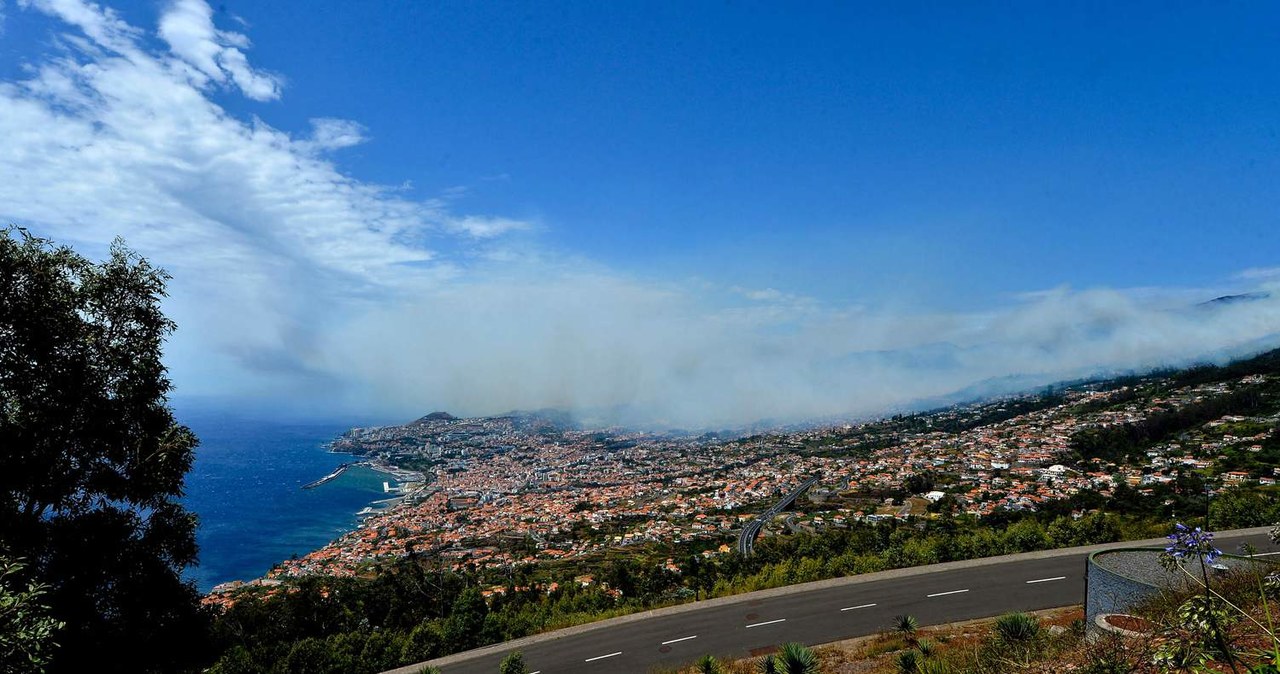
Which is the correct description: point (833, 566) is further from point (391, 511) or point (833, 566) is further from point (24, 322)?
point (391, 511)

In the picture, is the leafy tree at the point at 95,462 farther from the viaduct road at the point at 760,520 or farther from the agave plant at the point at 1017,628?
the viaduct road at the point at 760,520

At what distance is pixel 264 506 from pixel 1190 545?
4157 inches

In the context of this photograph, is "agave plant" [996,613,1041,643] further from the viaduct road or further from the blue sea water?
the blue sea water

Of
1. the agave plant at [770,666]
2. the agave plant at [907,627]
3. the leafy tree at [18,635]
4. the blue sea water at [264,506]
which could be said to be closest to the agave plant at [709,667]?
the agave plant at [770,666]

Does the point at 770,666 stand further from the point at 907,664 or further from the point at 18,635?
the point at 18,635

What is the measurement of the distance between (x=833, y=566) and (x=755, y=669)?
9.40 metres

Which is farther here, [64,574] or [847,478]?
[847,478]

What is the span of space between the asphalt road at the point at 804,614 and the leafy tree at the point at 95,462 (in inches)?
408

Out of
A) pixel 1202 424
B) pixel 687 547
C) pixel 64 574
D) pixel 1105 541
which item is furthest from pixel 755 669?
pixel 1202 424

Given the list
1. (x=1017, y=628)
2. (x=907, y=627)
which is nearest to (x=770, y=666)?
(x=1017, y=628)

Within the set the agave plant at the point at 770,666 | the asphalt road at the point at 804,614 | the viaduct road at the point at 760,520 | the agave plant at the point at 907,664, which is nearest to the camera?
the agave plant at the point at 907,664

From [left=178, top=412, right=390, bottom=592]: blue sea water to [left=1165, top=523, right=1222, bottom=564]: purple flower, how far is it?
134ft

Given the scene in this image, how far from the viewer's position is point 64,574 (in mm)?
5992

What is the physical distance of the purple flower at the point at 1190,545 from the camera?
117 inches
